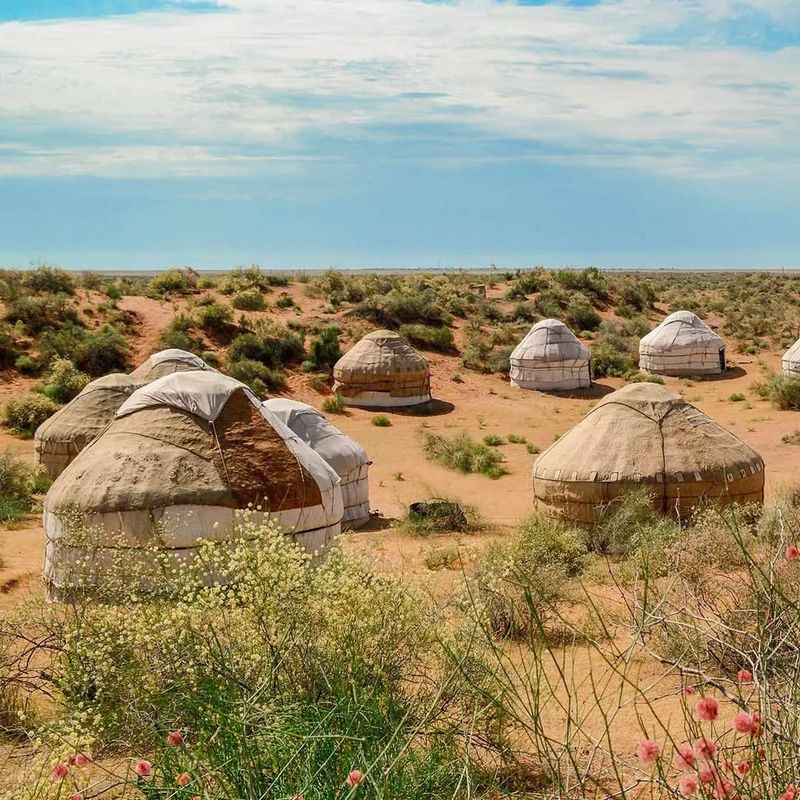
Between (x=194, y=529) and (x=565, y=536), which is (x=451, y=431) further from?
(x=194, y=529)

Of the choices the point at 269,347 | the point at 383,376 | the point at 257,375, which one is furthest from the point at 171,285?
the point at 383,376

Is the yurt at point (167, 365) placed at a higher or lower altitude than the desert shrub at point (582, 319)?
higher

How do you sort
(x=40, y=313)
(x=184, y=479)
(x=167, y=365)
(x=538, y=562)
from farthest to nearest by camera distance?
(x=40, y=313)
(x=167, y=365)
(x=538, y=562)
(x=184, y=479)

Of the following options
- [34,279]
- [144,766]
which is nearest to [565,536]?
[144,766]

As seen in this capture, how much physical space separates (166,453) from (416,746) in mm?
4359

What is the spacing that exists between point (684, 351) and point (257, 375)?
11779 mm

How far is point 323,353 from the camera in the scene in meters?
26.1

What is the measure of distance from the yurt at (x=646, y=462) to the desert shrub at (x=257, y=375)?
13.2 meters

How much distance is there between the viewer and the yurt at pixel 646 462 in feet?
34.0

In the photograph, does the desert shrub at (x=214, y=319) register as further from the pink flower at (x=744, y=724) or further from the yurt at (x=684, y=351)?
the pink flower at (x=744, y=724)

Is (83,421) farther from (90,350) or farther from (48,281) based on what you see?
(48,281)

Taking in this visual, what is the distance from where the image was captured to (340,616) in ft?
15.3

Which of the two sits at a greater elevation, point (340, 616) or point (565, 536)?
point (340, 616)

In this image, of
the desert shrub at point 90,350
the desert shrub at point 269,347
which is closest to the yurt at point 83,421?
the desert shrub at point 90,350
